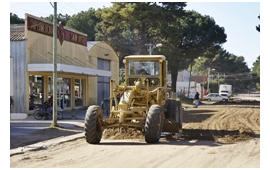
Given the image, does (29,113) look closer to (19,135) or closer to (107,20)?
(19,135)

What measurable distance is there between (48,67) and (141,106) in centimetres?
1236

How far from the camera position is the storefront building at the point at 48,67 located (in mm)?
27125

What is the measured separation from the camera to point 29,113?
27422 millimetres

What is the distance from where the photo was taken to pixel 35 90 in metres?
28.7

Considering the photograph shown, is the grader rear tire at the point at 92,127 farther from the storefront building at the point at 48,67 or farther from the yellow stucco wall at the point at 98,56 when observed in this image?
the yellow stucco wall at the point at 98,56

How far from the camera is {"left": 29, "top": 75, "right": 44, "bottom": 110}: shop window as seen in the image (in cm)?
2798

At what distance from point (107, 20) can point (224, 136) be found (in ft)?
105

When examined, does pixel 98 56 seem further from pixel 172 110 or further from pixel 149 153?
pixel 149 153

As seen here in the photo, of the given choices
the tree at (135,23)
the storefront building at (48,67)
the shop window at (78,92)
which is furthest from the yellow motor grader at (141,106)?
the tree at (135,23)

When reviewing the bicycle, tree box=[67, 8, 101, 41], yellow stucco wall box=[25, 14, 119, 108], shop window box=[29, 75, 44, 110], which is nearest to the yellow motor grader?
the bicycle

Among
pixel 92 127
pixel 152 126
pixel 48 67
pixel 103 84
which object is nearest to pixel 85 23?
pixel 103 84

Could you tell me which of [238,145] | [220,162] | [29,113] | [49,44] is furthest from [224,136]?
[49,44]

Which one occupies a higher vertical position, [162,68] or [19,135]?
[162,68]

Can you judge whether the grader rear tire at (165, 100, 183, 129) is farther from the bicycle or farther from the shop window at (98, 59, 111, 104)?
the shop window at (98, 59, 111, 104)
